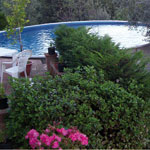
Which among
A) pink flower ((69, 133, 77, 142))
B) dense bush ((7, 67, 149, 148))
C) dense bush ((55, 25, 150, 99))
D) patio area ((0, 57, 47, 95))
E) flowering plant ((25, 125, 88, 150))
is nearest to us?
flowering plant ((25, 125, 88, 150))

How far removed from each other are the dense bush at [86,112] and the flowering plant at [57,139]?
23 cm

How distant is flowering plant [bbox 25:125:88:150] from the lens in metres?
2.09

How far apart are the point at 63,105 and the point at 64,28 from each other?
3.41 metres

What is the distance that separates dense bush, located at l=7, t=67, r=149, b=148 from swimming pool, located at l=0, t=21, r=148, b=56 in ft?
24.1

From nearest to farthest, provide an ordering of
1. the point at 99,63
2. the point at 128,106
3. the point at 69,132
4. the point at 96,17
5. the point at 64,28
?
the point at 69,132
the point at 128,106
the point at 99,63
the point at 64,28
the point at 96,17

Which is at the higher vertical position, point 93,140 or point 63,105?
point 63,105

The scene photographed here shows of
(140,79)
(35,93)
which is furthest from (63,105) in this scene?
Answer: (140,79)

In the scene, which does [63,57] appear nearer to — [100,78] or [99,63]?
[99,63]

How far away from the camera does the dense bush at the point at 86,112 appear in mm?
2633

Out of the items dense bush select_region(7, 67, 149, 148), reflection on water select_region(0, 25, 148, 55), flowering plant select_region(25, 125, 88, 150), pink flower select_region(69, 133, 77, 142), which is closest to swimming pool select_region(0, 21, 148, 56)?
reflection on water select_region(0, 25, 148, 55)

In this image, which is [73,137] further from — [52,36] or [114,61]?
[52,36]

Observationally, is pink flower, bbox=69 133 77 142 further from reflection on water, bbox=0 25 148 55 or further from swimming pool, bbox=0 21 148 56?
reflection on water, bbox=0 25 148 55

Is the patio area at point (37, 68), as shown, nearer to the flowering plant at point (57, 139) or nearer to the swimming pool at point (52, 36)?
the swimming pool at point (52, 36)

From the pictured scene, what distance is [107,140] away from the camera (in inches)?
112
